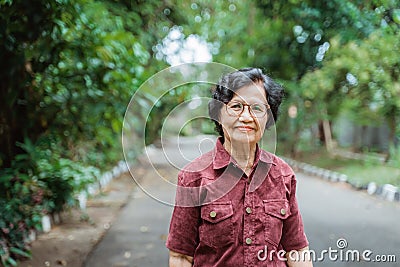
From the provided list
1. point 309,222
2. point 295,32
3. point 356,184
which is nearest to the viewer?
point 295,32

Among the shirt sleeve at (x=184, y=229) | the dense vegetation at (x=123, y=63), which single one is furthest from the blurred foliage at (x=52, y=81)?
the shirt sleeve at (x=184, y=229)

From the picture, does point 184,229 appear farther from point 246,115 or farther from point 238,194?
point 246,115

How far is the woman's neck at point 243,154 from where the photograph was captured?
1035 mm

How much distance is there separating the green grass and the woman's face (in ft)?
3.62

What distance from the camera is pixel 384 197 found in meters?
2.26

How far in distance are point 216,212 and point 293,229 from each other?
8.9 inches

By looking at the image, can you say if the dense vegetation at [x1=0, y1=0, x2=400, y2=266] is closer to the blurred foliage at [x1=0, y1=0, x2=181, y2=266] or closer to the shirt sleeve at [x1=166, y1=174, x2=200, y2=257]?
the blurred foliage at [x1=0, y1=0, x2=181, y2=266]

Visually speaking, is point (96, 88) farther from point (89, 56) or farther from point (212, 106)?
point (212, 106)

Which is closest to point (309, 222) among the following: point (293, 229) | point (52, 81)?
point (293, 229)

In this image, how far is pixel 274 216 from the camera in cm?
100

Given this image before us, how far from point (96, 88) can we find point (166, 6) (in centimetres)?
75

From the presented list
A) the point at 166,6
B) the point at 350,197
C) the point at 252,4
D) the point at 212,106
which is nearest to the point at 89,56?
the point at 166,6

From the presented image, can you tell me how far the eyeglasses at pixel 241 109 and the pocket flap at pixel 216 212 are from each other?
222 millimetres

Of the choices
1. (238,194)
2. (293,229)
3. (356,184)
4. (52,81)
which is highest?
(52,81)
